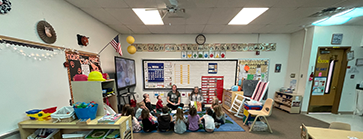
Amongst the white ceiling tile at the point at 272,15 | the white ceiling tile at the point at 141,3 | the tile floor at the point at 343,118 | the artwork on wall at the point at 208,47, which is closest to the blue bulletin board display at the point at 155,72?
the artwork on wall at the point at 208,47

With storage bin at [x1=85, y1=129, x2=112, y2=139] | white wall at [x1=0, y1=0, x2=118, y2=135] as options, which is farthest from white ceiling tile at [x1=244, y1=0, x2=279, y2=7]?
white wall at [x1=0, y1=0, x2=118, y2=135]

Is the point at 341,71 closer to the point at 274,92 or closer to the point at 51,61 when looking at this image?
the point at 274,92

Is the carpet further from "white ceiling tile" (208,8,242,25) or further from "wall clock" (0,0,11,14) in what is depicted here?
"white ceiling tile" (208,8,242,25)

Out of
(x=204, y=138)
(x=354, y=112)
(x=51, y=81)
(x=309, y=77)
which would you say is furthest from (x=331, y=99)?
(x=51, y=81)

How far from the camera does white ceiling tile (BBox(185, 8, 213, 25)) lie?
93.7 inches

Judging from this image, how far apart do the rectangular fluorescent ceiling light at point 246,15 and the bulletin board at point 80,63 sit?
4.04m

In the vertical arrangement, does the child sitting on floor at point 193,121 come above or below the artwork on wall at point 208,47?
below

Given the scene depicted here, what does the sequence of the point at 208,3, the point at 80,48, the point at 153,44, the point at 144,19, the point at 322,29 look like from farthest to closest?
the point at 153,44, the point at 322,29, the point at 144,19, the point at 80,48, the point at 208,3

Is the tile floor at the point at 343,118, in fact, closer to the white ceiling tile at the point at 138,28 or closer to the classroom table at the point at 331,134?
the classroom table at the point at 331,134

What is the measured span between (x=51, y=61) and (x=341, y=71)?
26.3 feet

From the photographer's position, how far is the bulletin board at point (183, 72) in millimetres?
4226

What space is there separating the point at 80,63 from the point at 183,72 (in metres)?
3.12

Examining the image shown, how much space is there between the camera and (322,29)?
3.28 m

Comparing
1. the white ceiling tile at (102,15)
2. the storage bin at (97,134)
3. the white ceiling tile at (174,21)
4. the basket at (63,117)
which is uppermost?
the white ceiling tile at (174,21)
